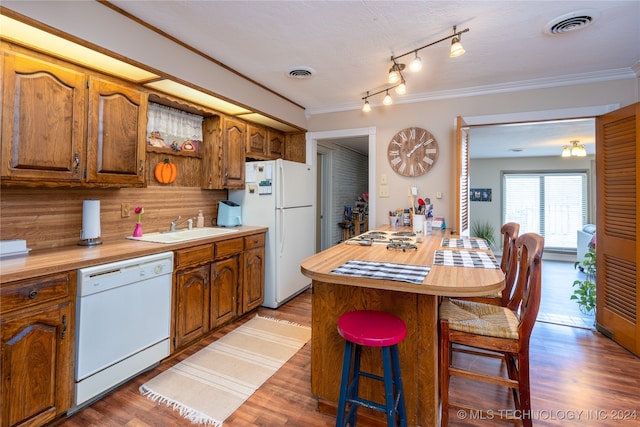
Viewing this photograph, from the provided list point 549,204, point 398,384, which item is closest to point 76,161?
point 398,384

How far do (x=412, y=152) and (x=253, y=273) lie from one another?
7.49ft

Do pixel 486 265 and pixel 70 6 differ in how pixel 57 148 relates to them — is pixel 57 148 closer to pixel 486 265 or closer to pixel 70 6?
pixel 70 6

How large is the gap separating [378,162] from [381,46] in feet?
5.19

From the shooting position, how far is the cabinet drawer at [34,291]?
1.42 meters

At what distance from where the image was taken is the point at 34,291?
59.5 inches

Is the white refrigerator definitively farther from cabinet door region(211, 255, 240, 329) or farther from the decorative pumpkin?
the decorative pumpkin

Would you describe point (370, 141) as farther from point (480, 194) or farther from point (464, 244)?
point (480, 194)

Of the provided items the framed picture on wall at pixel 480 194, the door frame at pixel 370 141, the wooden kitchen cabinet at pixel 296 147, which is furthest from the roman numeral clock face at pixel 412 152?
the framed picture on wall at pixel 480 194

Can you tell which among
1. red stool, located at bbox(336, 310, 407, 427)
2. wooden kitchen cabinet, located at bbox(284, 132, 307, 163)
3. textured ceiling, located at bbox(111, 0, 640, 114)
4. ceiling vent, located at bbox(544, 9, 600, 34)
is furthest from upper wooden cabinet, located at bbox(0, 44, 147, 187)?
ceiling vent, located at bbox(544, 9, 600, 34)

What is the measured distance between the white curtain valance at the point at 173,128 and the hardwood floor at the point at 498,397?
185cm

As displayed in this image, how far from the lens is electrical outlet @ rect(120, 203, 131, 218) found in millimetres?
2523

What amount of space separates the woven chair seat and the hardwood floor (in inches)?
22.5

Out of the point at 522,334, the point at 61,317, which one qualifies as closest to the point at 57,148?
the point at 61,317

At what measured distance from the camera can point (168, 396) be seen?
189 cm
